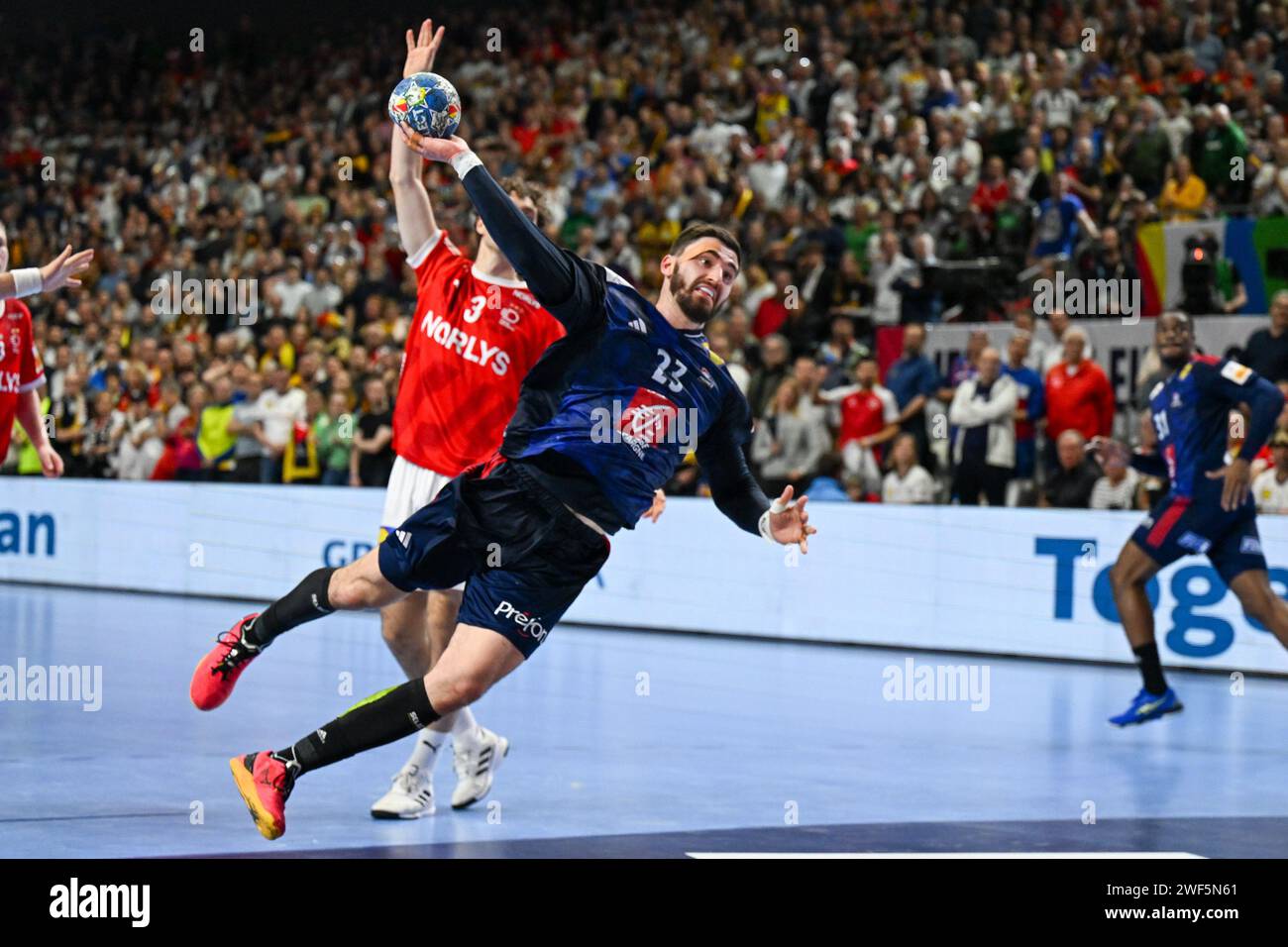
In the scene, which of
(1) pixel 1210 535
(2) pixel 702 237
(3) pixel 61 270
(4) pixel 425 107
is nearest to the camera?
(4) pixel 425 107

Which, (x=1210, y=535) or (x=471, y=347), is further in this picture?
(x=1210, y=535)

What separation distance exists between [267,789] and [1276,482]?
9.36m

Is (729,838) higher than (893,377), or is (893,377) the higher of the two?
(893,377)

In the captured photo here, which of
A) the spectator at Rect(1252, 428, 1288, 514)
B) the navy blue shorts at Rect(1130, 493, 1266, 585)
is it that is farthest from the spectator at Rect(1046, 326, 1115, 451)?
the navy blue shorts at Rect(1130, 493, 1266, 585)

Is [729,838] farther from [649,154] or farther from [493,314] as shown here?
[649,154]

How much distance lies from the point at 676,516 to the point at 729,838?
8.80 metres

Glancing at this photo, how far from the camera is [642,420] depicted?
5789 mm

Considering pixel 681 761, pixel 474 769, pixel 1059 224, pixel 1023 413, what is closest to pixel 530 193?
pixel 474 769

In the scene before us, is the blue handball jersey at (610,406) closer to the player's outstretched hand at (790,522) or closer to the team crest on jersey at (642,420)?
the team crest on jersey at (642,420)

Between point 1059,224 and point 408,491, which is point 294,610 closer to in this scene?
point 408,491

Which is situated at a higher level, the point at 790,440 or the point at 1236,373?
the point at 1236,373

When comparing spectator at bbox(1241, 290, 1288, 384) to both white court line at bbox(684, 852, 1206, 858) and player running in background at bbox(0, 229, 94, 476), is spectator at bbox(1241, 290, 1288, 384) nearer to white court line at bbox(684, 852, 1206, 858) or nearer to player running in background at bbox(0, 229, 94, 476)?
white court line at bbox(684, 852, 1206, 858)
